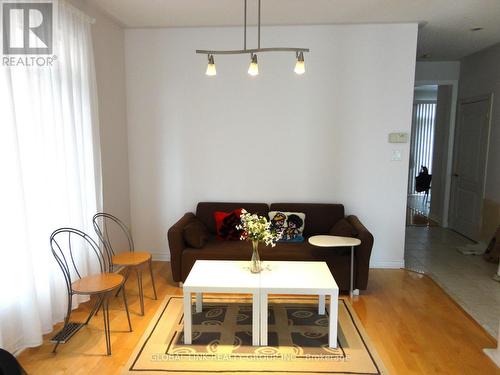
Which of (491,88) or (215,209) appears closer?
(215,209)

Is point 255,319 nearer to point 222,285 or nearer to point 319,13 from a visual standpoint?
point 222,285

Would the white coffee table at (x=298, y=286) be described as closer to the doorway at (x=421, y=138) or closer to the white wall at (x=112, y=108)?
the white wall at (x=112, y=108)

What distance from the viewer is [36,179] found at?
2.68 metres

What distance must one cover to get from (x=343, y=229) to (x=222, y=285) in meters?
1.56

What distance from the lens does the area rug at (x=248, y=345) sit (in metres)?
2.43

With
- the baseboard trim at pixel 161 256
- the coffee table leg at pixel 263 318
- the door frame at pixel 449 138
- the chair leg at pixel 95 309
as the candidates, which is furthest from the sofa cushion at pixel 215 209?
the door frame at pixel 449 138

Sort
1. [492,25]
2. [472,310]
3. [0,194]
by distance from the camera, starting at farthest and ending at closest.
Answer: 1. [492,25]
2. [472,310]
3. [0,194]

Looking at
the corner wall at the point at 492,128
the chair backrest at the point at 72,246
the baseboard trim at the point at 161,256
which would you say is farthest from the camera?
the corner wall at the point at 492,128

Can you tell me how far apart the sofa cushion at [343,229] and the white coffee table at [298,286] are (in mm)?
727

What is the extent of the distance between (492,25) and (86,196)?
4.61 m

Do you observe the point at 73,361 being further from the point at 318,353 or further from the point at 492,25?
the point at 492,25

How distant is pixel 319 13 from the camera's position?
372 centimetres

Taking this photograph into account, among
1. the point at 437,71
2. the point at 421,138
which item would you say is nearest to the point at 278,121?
the point at 437,71

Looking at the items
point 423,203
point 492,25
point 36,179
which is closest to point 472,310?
point 492,25
